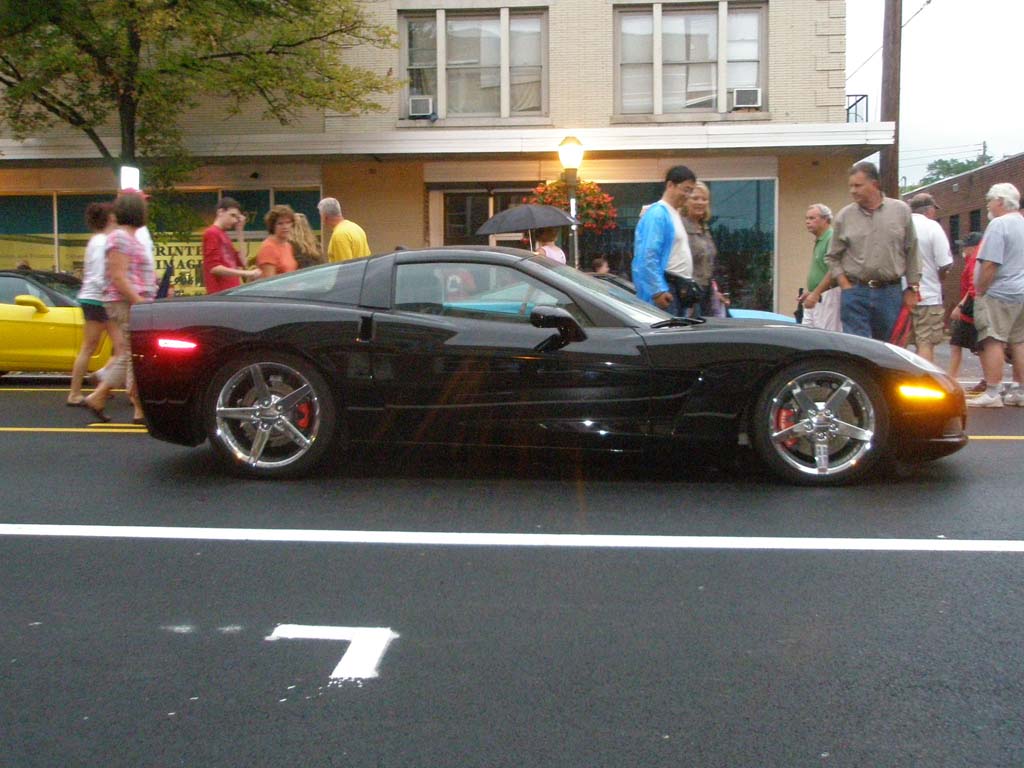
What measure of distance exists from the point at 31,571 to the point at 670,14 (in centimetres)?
1766

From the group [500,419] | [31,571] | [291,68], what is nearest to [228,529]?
[31,571]

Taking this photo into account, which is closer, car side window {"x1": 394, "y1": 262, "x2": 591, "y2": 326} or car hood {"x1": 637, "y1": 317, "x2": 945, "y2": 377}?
car hood {"x1": 637, "y1": 317, "x2": 945, "y2": 377}

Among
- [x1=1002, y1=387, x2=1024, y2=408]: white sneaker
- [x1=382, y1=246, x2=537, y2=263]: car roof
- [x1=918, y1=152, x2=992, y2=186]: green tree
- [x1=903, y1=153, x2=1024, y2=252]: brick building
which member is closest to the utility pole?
[x1=1002, y1=387, x2=1024, y2=408]: white sneaker

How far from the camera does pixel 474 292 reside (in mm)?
5945

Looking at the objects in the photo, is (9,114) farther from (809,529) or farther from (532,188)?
(809,529)

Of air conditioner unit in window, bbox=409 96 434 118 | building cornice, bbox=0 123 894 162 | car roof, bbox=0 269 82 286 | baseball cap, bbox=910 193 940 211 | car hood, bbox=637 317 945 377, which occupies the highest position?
air conditioner unit in window, bbox=409 96 434 118

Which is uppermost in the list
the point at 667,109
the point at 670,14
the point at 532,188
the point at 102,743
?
the point at 670,14

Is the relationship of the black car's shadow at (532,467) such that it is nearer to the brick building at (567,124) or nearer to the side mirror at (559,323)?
the side mirror at (559,323)

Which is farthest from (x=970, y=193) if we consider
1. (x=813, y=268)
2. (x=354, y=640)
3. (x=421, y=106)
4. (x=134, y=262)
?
(x=354, y=640)

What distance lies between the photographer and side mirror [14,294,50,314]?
36.1 ft

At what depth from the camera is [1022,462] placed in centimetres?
638

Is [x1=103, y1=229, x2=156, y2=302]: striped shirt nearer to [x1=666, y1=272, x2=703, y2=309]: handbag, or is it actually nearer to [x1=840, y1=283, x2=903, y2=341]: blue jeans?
[x1=666, y1=272, x2=703, y2=309]: handbag

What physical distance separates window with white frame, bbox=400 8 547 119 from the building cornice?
35.5 inches

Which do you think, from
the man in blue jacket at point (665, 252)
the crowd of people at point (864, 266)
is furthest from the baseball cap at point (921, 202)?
the man in blue jacket at point (665, 252)
